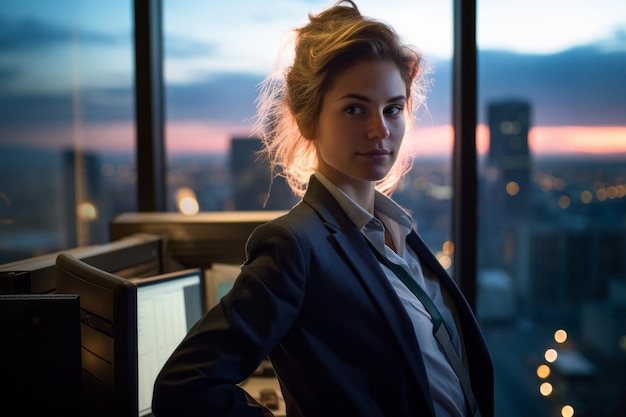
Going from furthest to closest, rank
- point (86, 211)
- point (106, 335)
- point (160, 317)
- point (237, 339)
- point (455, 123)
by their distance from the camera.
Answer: point (86, 211), point (455, 123), point (160, 317), point (106, 335), point (237, 339)

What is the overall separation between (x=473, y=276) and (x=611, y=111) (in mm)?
943

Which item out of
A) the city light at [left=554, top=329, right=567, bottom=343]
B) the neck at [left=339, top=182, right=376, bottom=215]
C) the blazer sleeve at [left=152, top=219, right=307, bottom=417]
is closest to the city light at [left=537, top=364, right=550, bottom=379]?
the city light at [left=554, top=329, right=567, bottom=343]

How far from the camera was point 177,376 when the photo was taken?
0.87 metres

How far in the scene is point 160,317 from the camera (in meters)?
1.44

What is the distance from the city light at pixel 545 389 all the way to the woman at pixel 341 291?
1.37 m

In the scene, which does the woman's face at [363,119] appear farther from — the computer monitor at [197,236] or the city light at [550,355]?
the city light at [550,355]

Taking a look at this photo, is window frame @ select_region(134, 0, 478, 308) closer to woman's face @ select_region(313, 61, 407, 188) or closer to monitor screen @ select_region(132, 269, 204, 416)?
monitor screen @ select_region(132, 269, 204, 416)

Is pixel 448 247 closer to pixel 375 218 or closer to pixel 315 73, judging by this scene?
pixel 375 218

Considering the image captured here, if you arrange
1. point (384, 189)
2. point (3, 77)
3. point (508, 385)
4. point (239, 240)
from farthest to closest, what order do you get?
1. point (508, 385)
2. point (3, 77)
3. point (239, 240)
4. point (384, 189)

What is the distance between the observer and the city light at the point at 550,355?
7.85 ft

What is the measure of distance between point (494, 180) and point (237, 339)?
176cm

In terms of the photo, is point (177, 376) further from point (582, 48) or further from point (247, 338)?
point (582, 48)

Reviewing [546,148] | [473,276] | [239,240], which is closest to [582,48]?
[546,148]

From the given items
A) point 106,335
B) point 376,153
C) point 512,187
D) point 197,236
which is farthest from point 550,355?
point 106,335
